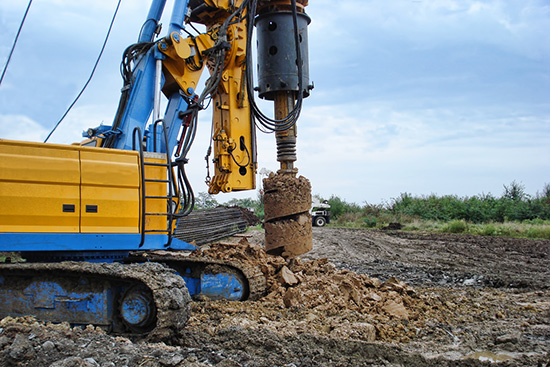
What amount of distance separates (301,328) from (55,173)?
2975 millimetres

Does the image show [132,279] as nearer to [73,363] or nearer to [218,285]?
[73,363]

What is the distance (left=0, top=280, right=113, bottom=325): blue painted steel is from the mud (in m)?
2.37

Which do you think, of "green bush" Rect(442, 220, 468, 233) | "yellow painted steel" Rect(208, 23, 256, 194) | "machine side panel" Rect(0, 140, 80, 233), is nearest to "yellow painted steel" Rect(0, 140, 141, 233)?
"machine side panel" Rect(0, 140, 80, 233)

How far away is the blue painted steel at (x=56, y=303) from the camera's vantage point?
16.0ft

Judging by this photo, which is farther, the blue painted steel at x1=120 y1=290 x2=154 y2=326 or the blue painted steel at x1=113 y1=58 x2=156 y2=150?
the blue painted steel at x1=113 y1=58 x2=156 y2=150

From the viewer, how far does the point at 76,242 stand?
500 centimetres

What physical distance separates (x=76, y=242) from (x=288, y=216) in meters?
2.68

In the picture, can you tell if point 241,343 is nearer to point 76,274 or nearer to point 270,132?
point 76,274

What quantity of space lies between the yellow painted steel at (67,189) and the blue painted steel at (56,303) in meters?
0.62

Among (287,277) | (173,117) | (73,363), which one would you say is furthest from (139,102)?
(73,363)

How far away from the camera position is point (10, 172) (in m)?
4.74

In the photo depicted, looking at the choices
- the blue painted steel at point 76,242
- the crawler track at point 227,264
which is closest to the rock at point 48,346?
the blue painted steel at point 76,242

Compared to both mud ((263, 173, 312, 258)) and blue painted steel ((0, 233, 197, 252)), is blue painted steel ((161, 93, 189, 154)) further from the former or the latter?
mud ((263, 173, 312, 258))

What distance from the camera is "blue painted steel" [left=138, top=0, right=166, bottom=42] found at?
249 inches
